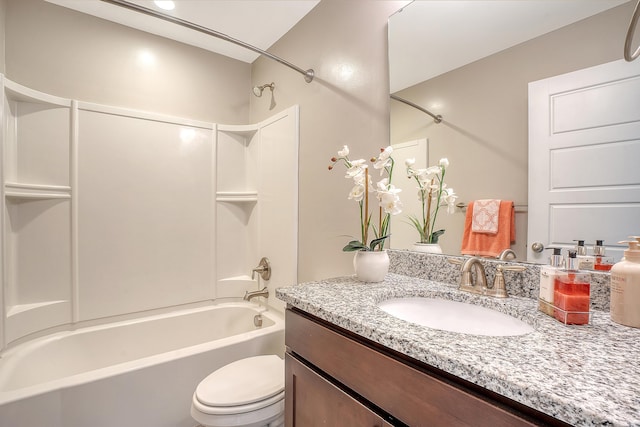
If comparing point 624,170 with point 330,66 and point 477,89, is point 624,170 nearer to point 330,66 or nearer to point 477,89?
point 477,89

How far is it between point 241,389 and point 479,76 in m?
1.57

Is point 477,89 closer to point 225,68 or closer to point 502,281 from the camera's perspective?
point 502,281

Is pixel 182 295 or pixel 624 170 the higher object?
pixel 624 170

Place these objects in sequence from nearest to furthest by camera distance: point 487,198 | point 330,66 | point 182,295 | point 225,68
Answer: point 487,198 → point 330,66 → point 182,295 → point 225,68

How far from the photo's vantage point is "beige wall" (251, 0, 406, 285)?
141cm

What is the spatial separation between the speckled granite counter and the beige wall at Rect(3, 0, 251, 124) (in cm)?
205

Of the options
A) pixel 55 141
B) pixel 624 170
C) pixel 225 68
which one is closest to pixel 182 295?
pixel 55 141

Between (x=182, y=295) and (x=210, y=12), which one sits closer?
(x=210, y=12)

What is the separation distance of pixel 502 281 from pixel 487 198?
1.01 ft

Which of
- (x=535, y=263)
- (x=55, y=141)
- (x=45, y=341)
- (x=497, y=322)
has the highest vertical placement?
(x=55, y=141)

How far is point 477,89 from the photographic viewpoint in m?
1.09

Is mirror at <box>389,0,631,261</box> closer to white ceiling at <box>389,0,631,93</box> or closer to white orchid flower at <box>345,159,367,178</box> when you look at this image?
white ceiling at <box>389,0,631,93</box>

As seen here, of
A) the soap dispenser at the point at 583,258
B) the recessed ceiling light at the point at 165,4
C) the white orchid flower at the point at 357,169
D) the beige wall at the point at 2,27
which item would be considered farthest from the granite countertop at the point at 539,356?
the beige wall at the point at 2,27

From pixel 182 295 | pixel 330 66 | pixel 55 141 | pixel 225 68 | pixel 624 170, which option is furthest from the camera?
pixel 225 68
